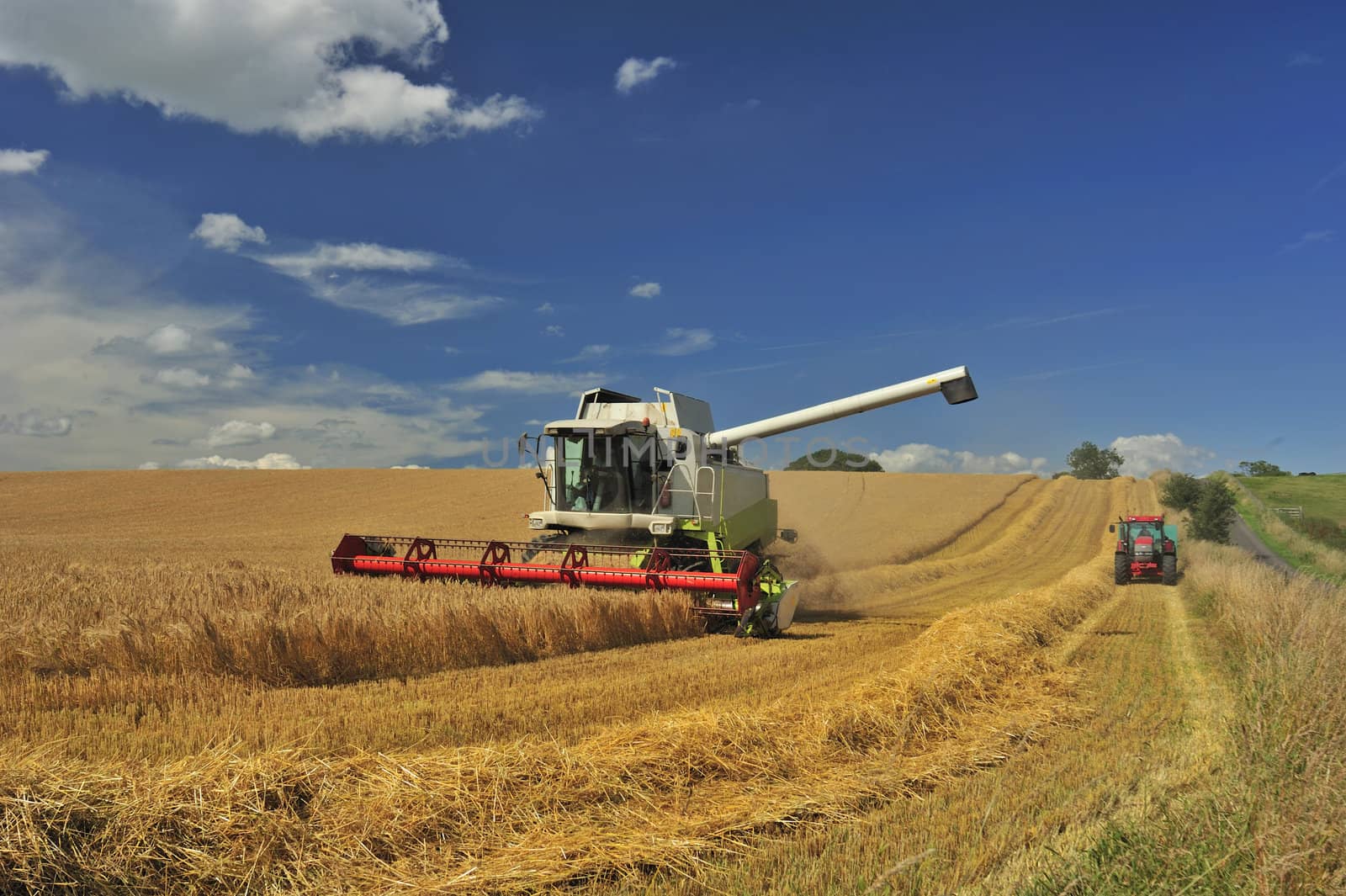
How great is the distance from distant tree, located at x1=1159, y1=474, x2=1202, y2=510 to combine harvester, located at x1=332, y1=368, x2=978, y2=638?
2984 centimetres

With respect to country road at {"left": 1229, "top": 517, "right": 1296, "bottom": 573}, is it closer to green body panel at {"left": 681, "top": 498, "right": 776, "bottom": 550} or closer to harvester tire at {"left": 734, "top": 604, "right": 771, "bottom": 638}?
green body panel at {"left": 681, "top": 498, "right": 776, "bottom": 550}

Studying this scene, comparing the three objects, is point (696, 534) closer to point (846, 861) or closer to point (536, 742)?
point (536, 742)

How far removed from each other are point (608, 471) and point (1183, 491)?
3365cm

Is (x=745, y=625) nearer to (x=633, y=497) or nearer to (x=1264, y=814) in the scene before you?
(x=633, y=497)

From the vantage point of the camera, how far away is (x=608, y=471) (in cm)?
1195

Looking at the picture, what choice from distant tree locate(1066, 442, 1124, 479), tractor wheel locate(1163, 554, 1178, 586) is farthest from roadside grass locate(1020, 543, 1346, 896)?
distant tree locate(1066, 442, 1124, 479)

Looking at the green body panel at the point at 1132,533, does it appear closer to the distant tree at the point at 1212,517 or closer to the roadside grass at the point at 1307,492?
the distant tree at the point at 1212,517

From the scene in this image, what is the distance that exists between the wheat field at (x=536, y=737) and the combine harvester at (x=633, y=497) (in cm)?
102

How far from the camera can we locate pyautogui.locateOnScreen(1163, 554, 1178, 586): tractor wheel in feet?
64.7

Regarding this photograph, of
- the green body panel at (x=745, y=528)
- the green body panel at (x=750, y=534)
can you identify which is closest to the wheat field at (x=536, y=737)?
the green body panel at (x=750, y=534)

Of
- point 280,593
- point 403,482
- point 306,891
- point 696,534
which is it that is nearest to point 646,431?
point 696,534

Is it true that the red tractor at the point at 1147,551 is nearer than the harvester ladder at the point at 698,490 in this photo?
No

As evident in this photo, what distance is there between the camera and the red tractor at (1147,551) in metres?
19.7

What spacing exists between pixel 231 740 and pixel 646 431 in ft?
25.0
